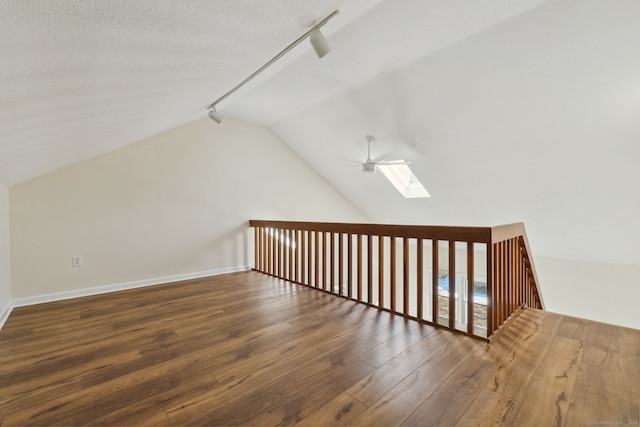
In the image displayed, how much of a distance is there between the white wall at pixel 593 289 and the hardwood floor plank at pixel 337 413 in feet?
16.8

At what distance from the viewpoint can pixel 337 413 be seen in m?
1.29

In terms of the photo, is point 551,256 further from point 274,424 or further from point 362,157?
point 274,424

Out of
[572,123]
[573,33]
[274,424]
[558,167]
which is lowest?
[274,424]

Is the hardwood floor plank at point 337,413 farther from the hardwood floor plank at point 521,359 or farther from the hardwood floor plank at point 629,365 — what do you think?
the hardwood floor plank at point 629,365

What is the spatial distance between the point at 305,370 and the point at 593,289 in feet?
17.4

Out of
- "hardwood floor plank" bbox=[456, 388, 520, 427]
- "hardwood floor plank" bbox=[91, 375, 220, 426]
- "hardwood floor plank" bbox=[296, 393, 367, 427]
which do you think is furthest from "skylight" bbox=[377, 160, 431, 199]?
"hardwood floor plank" bbox=[91, 375, 220, 426]

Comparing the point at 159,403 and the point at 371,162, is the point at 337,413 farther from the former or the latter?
the point at 371,162

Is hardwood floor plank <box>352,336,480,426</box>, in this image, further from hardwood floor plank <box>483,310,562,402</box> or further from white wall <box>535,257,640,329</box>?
white wall <box>535,257,640,329</box>

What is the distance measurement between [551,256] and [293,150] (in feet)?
15.9

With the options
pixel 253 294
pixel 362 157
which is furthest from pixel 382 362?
pixel 362 157

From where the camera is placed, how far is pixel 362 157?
15.2 ft

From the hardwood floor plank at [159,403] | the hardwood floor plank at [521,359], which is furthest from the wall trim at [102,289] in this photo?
the hardwood floor plank at [521,359]

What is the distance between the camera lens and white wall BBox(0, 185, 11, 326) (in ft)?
8.07

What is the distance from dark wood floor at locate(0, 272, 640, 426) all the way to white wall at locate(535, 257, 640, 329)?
307cm
